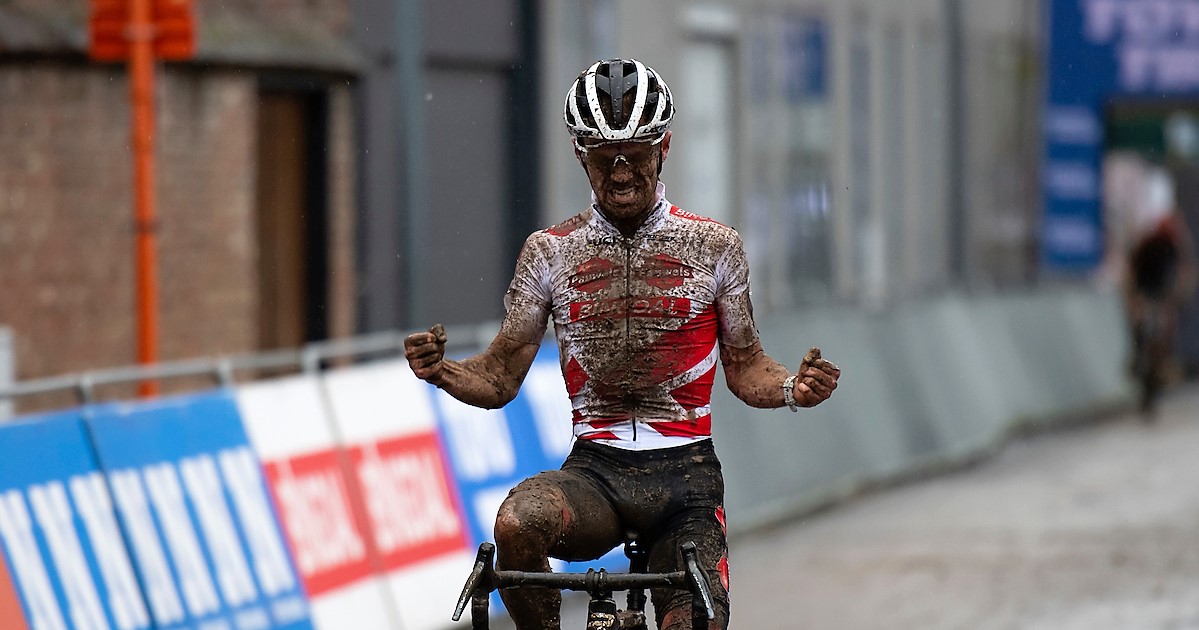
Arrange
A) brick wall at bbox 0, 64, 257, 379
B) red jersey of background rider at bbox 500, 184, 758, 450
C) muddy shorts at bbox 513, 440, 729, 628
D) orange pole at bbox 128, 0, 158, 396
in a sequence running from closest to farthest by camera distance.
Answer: muddy shorts at bbox 513, 440, 729, 628 < red jersey of background rider at bbox 500, 184, 758, 450 < orange pole at bbox 128, 0, 158, 396 < brick wall at bbox 0, 64, 257, 379

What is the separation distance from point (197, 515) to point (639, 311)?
12.3ft

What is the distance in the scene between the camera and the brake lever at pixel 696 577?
220 inches

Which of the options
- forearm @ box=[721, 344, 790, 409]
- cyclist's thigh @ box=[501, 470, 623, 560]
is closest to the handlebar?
cyclist's thigh @ box=[501, 470, 623, 560]

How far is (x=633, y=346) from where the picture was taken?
6094 mm

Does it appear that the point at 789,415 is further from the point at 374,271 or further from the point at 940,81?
the point at 940,81

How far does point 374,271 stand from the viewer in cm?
1962

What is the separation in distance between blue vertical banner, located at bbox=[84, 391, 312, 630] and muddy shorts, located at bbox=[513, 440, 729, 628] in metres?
3.26

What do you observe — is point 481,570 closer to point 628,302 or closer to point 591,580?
point 591,580

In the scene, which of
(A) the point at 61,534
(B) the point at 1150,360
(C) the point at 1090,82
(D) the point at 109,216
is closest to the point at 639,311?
(A) the point at 61,534

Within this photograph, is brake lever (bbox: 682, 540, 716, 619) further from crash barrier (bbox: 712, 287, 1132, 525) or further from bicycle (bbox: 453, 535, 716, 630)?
crash barrier (bbox: 712, 287, 1132, 525)

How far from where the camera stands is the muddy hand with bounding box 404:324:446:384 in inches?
226

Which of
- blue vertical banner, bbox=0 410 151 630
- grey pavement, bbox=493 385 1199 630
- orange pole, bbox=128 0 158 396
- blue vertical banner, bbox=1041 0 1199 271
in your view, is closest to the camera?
blue vertical banner, bbox=0 410 151 630

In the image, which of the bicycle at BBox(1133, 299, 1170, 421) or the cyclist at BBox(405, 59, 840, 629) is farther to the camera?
the bicycle at BBox(1133, 299, 1170, 421)

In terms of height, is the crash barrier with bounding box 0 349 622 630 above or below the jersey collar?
below
